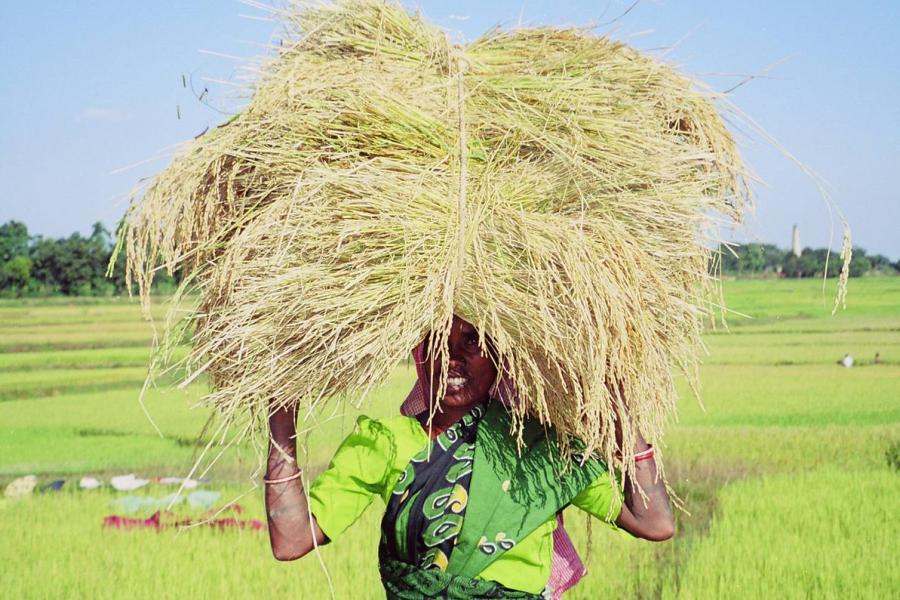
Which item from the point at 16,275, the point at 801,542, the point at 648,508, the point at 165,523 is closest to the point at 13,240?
the point at 16,275

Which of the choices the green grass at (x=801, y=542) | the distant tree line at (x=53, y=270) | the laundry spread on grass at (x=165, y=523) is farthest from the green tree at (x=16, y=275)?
the green grass at (x=801, y=542)

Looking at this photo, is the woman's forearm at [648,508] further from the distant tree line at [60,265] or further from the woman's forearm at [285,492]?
the distant tree line at [60,265]

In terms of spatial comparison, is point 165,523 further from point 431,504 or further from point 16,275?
point 16,275

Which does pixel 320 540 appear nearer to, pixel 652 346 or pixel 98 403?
pixel 652 346

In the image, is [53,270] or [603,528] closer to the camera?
[603,528]

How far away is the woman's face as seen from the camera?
218cm

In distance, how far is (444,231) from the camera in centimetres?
203

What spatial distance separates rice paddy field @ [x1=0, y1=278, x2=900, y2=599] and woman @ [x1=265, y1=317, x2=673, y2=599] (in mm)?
133

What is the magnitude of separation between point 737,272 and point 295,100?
1711 millimetres

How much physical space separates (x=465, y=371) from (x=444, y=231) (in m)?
0.36

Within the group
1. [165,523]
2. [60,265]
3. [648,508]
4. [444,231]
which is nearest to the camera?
[444,231]

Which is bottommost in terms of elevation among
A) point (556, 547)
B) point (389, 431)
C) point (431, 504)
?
point (556, 547)

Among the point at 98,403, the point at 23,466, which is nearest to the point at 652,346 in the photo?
the point at 23,466

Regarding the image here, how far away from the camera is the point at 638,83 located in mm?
2326
